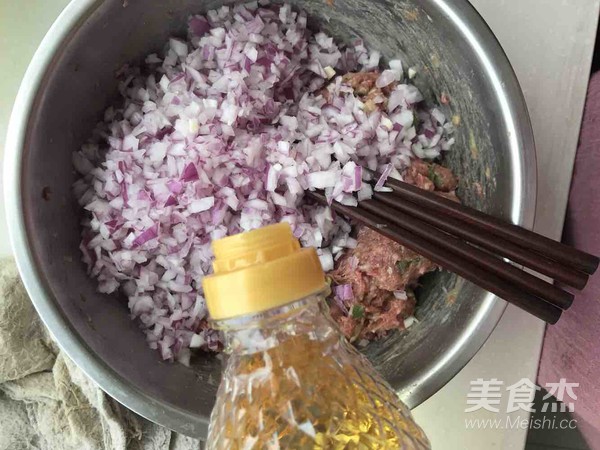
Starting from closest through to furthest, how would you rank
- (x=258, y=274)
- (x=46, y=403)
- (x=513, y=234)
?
(x=258, y=274)
(x=513, y=234)
(x=46, y=403)

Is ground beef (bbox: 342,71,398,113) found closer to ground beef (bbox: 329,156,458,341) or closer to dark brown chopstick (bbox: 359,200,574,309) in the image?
ground beef (bbox: 329,156,458,341)

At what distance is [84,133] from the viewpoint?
36.2 inches

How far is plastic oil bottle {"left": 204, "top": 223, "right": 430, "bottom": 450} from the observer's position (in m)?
0.57

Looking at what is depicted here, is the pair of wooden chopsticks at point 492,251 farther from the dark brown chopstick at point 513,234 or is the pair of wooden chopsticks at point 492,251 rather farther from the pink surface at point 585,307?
the pink surface at point 585,307

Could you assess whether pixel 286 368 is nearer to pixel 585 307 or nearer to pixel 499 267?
pixel 499 267

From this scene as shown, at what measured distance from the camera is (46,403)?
39.5 inches

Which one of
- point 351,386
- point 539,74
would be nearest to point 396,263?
point 351,386

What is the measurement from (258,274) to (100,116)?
53 cm

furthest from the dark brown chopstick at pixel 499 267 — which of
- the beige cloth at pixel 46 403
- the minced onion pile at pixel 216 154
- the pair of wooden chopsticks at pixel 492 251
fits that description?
the beige cloth at pixel 46 403

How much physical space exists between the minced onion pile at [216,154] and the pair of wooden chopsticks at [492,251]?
100mm

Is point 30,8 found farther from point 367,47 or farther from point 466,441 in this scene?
point 466,441

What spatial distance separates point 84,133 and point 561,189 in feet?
2.56

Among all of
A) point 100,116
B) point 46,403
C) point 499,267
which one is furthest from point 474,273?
point 46,403

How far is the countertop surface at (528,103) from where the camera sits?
95 cm
